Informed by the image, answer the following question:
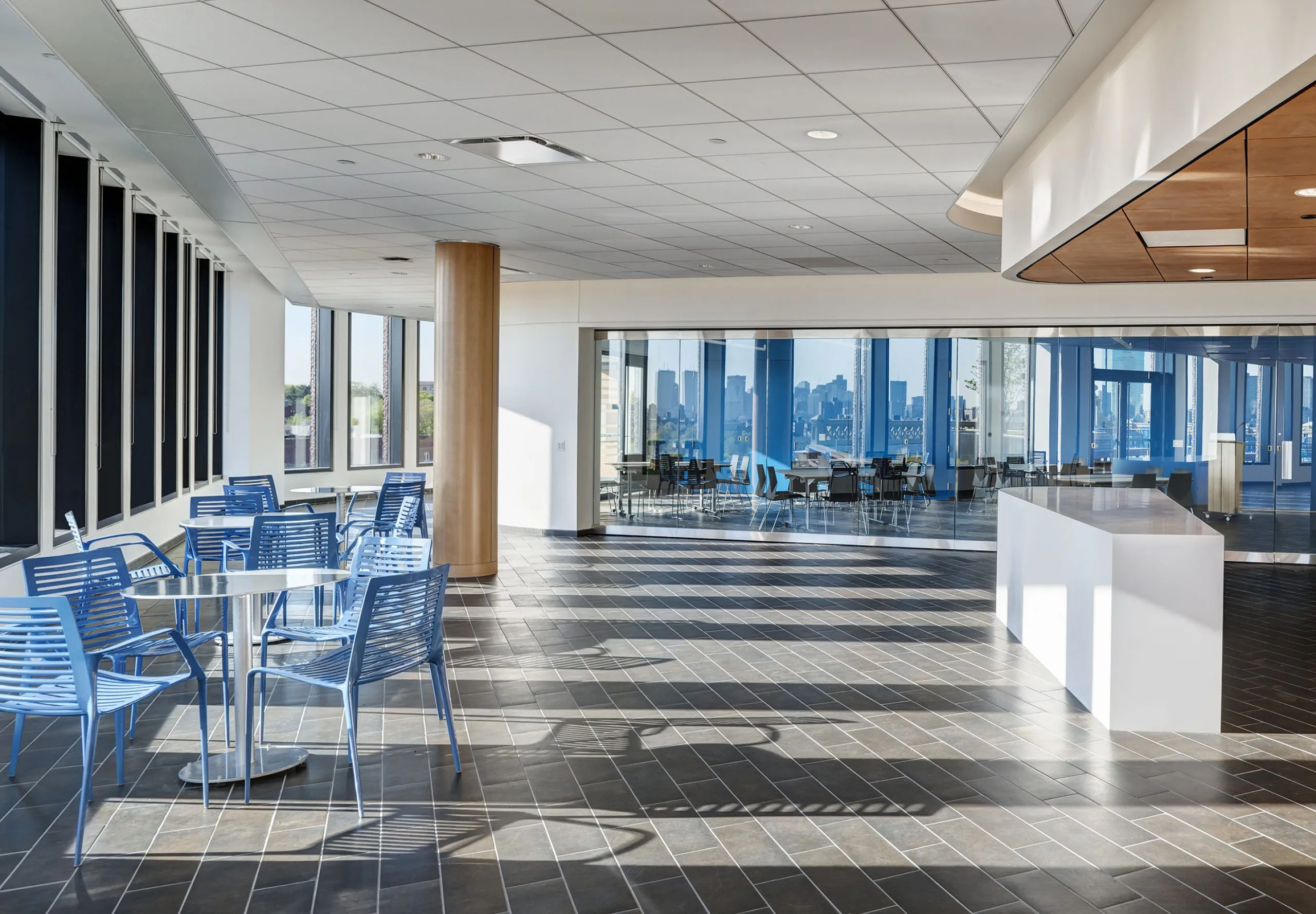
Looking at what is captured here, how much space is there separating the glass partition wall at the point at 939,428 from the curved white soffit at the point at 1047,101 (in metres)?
4.37

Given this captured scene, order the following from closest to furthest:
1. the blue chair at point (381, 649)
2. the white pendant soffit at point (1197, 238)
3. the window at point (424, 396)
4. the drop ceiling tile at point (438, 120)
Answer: the blue chair at point (381, 649)
the drop ceiling tile at point (438, 120)
the white pendant soffit at point (1197, 238)
the window at point (424, 396)

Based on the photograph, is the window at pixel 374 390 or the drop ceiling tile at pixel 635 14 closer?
the drop ceiling tile at pixel 635 14

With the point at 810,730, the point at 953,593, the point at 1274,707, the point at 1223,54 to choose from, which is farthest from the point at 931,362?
the point at 1223,54

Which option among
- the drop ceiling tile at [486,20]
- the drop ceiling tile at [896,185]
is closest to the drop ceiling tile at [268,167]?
the drop ceiling tile at [486,20]

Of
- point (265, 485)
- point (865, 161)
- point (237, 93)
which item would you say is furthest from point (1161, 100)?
point (265, 485)

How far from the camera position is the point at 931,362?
13.3 m

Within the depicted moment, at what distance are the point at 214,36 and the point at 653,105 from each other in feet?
7.34

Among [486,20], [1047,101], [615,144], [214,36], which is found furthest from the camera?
[615,144]

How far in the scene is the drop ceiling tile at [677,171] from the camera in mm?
7012

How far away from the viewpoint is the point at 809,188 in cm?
773

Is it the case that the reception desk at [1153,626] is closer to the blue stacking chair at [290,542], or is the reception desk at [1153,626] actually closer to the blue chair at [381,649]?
the blue chair at [381,649]

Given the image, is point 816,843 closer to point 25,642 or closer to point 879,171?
point 25,642

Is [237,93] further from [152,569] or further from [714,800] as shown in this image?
[714,800]

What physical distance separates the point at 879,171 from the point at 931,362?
6493mm
